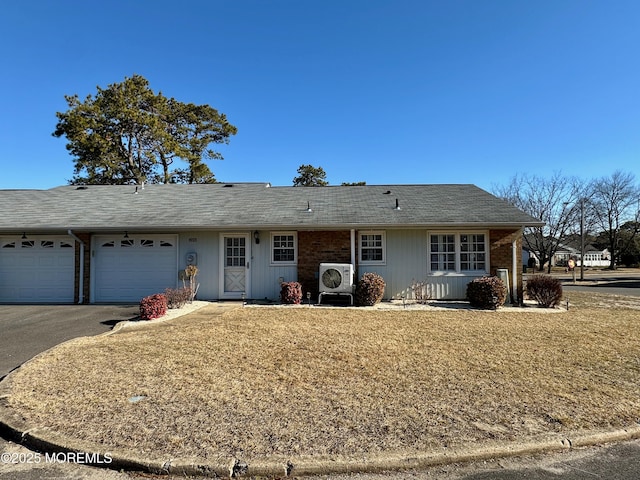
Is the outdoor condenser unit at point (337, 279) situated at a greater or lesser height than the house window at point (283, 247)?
lesser

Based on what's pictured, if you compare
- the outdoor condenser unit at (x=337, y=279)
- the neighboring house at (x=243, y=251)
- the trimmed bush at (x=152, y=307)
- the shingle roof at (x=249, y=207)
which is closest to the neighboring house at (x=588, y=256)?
the shingle roof at (x=249, y=207)

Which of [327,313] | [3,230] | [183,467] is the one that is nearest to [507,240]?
[327,313]

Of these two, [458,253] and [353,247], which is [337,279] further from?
[458,253]

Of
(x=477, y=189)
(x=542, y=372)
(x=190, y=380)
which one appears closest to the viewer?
(x=190, y=380)

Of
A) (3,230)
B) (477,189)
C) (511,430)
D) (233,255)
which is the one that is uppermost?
(477,189)

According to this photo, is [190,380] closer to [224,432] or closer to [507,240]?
[224,432]

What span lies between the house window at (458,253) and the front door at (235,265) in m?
6.01

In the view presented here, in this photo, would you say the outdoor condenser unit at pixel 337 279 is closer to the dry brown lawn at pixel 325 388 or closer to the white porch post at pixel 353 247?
the white porch post at pixel 353 247

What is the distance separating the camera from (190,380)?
4.60 meters

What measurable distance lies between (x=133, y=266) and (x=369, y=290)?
770 centimetres

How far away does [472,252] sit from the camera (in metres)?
12.0

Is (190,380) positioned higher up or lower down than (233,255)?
lower down

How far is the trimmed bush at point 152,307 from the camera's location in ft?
28.7

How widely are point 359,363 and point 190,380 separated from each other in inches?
90.3
